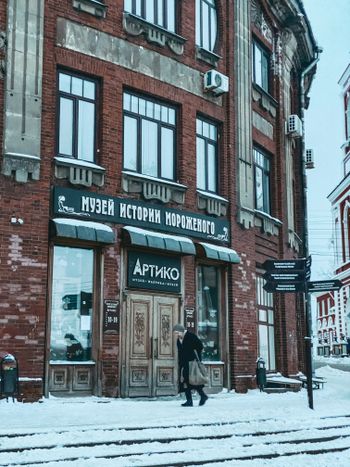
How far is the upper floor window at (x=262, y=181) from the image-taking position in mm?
21141

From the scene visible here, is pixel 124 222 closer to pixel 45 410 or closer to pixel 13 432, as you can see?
pixel 45 410

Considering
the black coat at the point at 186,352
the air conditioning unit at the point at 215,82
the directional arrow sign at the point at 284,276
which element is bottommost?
the black coat at the point at 186,352

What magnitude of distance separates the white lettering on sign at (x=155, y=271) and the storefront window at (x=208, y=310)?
4.01ft

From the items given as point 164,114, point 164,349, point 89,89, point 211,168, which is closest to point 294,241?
point 211,168

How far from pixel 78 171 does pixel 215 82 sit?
5273mm

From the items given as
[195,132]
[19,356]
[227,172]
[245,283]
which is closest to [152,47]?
[195,132]

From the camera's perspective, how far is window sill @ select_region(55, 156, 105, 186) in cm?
1465

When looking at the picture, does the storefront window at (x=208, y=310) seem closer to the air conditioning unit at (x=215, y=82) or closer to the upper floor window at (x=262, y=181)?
the upper floor window at (x=262, y=181)

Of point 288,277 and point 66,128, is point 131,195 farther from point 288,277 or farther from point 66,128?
point 288,277

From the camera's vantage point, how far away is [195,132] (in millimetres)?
18078

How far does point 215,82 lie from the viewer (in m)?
18.2

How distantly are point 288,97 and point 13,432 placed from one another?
18.0 meters

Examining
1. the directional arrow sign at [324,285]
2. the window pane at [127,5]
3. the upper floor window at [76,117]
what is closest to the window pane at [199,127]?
the window pane at [127,5]

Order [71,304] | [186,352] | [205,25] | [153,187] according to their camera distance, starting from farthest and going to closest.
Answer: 1. [205,25]
2. [153,187]
3. [71,304]
4. [186,352]
